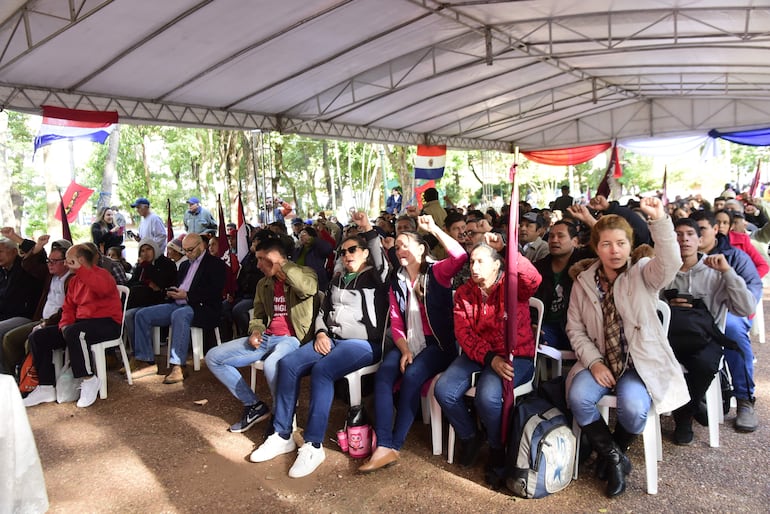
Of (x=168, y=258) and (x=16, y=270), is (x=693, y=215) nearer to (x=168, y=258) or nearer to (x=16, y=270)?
(x=168, y=258)

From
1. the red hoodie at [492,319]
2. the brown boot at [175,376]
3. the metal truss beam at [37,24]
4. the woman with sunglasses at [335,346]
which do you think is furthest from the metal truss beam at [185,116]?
the red hoodie at [492,319]

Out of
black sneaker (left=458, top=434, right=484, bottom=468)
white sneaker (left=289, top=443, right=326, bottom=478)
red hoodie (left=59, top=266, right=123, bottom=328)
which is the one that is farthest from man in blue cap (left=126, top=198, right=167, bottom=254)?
black sneaker (left=458, top=434, right=484, bottom=468)

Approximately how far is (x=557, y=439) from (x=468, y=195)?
36.4 metres

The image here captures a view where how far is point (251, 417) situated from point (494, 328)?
1.78 m

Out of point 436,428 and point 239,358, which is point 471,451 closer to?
point 436,428

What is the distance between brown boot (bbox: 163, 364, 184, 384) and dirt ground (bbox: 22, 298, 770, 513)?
0.71 meters

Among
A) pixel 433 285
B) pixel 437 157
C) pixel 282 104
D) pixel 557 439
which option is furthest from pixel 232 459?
pixel 437 157

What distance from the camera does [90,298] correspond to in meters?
4.38

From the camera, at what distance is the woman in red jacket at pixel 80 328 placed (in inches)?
169

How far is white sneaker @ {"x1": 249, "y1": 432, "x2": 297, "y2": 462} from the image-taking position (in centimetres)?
318

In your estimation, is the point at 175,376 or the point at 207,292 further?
the point at 207,292

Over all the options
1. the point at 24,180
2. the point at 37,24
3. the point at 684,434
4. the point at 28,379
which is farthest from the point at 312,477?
the point at 24,180

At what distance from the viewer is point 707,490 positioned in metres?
2.61

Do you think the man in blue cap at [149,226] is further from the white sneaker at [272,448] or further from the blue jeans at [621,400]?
the blue jeans at [621,400]
